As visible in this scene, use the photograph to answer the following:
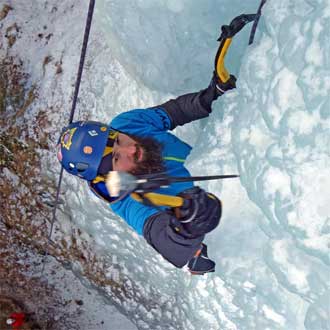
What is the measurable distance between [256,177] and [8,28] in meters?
3.35

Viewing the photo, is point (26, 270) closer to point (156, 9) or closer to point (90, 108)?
point (90, 108)

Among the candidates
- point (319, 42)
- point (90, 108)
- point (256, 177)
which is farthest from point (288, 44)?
point (90, 108)

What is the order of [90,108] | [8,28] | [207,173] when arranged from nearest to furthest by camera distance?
[207,173] → [90,108] → [8,28]

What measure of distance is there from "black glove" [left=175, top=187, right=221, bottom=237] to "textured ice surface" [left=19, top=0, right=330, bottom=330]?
253 millimetres

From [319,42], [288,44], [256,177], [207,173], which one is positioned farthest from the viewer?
[207,173]

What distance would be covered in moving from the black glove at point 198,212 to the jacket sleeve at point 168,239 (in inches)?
3.5

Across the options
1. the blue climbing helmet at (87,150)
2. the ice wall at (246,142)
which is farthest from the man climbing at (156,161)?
the ice wall at (246,142)

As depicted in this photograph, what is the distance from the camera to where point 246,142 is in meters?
2.32

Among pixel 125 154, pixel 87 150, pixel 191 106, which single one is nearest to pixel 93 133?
pixel 87 150

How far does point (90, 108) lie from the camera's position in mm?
4094

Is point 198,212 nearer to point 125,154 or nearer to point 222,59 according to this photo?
point 125,154

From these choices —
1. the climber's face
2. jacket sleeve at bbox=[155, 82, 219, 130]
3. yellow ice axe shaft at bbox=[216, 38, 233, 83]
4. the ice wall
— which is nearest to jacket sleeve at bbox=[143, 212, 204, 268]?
the climber's face

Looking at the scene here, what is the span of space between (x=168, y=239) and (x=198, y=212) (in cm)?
27

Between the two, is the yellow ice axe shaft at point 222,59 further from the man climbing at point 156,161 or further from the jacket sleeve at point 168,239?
the jacket sleeve at point 168,239
